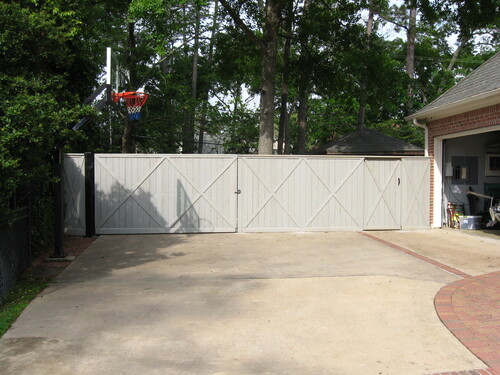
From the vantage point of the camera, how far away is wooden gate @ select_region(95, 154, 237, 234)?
1121cm

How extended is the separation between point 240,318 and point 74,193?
7.56 m

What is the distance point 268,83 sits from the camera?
14180 millimetres

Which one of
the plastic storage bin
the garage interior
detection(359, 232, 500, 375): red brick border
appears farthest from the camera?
the garage interior

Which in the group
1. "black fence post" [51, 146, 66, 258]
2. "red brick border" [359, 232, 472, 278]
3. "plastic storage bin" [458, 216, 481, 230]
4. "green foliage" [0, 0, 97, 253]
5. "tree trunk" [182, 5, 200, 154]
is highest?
"tree trunk" [182, 5, 200, 154]

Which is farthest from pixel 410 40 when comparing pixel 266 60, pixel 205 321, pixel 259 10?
pixel 205 321

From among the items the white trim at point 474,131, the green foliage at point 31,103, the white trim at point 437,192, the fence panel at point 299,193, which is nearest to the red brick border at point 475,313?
the white trim at point 474,131

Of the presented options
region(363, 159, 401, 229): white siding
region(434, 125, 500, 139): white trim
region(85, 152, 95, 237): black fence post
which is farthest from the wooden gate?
region(434, 125, 500, 139): white trim

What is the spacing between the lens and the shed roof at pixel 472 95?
9773 millimetres

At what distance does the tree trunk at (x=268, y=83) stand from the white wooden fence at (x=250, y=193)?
2.64 metres

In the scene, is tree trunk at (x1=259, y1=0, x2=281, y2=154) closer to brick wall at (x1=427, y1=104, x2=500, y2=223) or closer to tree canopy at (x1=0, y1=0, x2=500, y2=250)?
tree canopy at (x1=0, y1=0, x2=500, y2=250)

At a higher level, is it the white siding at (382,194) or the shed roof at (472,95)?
the shed roof at (472,95)

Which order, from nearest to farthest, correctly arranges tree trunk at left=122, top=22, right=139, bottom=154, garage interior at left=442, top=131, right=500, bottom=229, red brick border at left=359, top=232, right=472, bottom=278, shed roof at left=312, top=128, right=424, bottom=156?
red brick border at left=359, top=232, right=472, bottom=278, garage interior at left=442, top=131, right=500, bottom=229, shed roof at left=312, top=128, right=424, bottom=156, tree trunk at left=122, top=22, right=139, bottom=154

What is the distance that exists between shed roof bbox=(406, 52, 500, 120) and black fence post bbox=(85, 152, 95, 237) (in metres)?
8.89

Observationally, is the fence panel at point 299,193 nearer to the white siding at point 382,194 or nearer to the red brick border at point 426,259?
the white siding at point 382,194
